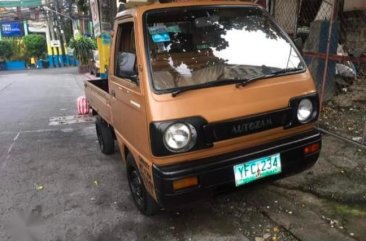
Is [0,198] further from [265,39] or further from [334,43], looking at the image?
[334,43]

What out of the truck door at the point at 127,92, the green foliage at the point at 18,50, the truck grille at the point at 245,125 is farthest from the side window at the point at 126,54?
the green foliage at the point at 18,50

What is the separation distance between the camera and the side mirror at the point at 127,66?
3061 mm

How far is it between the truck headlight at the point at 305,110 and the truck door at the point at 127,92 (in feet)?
4.27

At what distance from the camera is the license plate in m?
2.81

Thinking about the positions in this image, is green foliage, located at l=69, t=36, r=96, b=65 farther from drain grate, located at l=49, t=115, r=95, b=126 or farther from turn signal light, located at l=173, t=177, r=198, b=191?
turn signal light, located at l=173, t=177, r=198, b=191

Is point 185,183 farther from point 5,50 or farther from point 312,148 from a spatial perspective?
point 5,50

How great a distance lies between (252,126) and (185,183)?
0.69 m

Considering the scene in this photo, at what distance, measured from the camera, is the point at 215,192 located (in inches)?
110

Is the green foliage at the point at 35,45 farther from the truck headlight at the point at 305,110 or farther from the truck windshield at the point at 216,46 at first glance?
the truck headlight at the point at 305,110

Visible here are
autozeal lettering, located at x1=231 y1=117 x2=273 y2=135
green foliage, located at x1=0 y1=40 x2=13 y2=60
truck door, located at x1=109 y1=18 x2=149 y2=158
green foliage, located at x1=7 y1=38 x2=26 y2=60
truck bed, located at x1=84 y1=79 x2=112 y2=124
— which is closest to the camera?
autozeal lettering, located at x1=231 y1=117 x2=273 y2=135

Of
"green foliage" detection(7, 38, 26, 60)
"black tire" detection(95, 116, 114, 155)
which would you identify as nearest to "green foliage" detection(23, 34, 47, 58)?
"green foliage" detection(7, 38, 26, 60)

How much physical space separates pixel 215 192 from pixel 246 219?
711mm

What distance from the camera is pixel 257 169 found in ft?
9.46

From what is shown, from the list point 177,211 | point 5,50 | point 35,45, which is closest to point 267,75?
point 177,211
